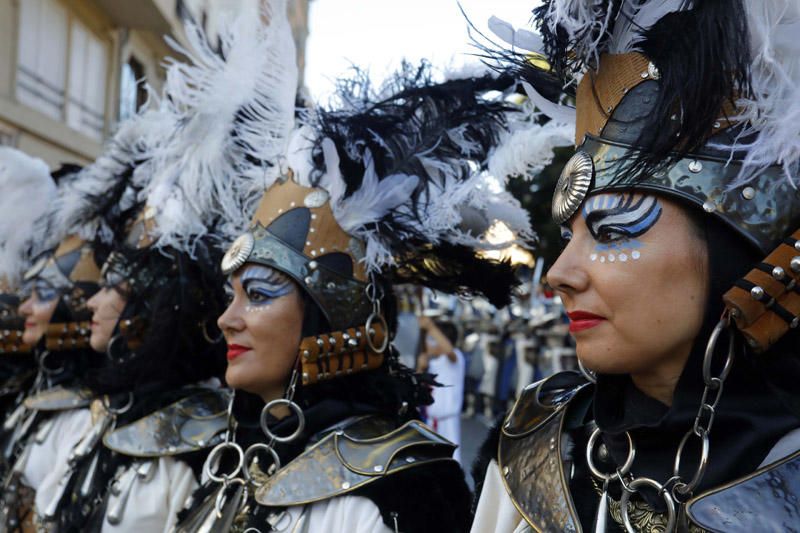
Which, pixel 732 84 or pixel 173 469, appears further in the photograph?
pixel 173 469

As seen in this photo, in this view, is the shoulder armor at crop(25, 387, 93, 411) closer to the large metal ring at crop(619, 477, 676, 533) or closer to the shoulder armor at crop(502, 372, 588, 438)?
the shoulder armor at crop(502, 372, 588, 438)

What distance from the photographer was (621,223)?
1434 millimetres

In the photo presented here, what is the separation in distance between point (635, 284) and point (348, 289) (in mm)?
1312

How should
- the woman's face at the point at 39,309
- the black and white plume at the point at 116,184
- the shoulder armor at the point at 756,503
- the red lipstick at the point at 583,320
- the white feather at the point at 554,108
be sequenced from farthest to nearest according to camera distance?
the woman's face at the point at 39,309 < the black and white plume at the point at 116,184 < the white feather at the point at 554,108 < the red lipstick at the point at 583,320 < the shoulder armor at the point at 756,503

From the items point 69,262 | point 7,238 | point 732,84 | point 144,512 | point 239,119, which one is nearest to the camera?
point 732,84

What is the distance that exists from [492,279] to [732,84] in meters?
1.40

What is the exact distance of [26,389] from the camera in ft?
15.1

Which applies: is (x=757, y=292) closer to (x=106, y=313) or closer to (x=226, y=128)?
(x=226, y=128)

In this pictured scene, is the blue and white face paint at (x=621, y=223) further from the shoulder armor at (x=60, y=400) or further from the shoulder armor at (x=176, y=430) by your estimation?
the shoulder armor at (x=60, y=400)

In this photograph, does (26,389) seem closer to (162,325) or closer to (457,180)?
(162,325)

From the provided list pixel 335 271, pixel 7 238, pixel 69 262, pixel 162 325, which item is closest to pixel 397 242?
pixel 335 271

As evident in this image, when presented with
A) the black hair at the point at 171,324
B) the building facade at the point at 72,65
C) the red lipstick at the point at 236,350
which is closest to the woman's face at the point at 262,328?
the red lipstick at the point at 236,350

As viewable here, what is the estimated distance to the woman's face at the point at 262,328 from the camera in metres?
2.48

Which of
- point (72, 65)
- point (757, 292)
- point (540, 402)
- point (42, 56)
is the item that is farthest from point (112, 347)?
point (72, 65)
